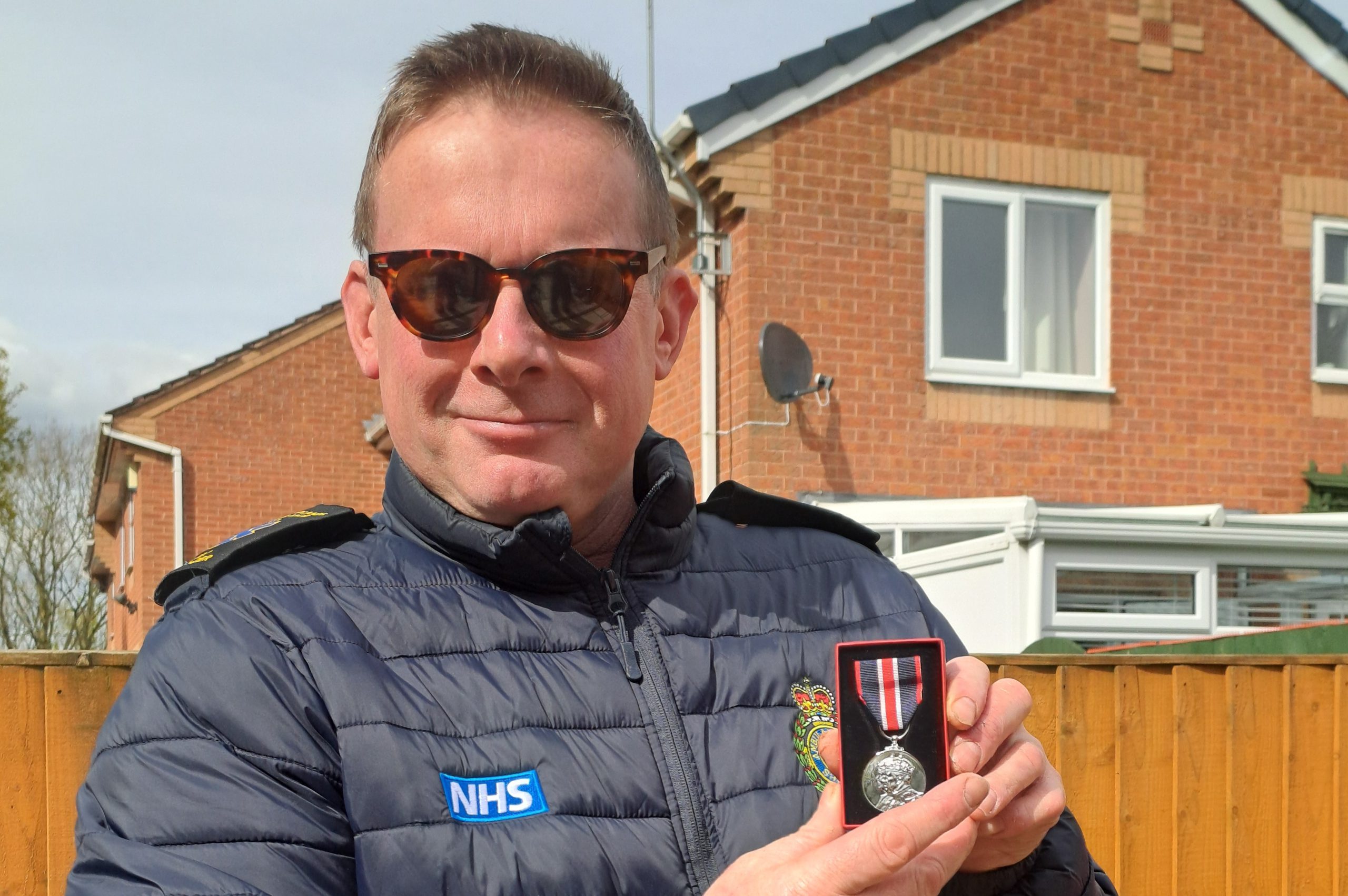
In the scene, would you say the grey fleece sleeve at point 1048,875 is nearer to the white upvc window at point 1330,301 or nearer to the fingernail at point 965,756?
the fingernail at point 965,756

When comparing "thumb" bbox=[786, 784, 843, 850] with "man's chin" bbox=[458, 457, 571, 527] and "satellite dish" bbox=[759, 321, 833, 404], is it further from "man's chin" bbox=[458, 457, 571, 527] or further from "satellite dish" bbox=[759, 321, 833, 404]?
"satellite dish" bbox=[759, 321, 833, 404]

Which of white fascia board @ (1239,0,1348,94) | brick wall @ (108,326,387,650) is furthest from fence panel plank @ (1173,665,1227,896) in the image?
brick wall @ (108,326,387,650)

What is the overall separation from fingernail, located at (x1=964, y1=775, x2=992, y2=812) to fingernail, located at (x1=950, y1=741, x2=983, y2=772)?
76 mm

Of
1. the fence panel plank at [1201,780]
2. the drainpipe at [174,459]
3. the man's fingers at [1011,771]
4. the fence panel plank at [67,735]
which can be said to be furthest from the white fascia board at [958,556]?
the drainpipe at [174,459]

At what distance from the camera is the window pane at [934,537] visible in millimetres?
9445

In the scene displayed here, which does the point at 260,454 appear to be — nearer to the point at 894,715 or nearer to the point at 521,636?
the point at 521,636

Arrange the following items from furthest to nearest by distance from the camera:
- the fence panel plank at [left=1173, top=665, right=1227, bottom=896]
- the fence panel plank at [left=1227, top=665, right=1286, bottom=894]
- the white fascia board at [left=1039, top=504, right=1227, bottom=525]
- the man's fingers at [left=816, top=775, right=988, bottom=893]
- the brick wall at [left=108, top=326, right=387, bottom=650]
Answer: the brick wall at [left=108, top=326, right=387, bottom=650], the white fascia board at [left=1039, top=504, right=1227, bottom=525], the fence panel plank at [left=1227, top=665, right=1286, bottom=894], the fence panel plank at [left=1173, top=665, right=1227, bottom=896], the man's fingers at [left=816, top=775, right=988, bottom=893]

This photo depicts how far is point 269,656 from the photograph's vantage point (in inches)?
58.7

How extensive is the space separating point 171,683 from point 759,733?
0.73m

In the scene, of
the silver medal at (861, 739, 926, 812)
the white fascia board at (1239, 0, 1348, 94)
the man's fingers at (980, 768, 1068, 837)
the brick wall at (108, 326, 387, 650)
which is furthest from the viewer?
the brick wall at (108, 326, 387, 650)

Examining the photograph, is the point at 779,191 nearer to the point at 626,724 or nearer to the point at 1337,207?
the point at 1337,207

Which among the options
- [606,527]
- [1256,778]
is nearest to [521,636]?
[606,527]

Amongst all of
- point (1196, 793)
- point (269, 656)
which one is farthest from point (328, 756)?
point (1196, 793)

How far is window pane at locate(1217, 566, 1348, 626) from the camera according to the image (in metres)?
9.34
